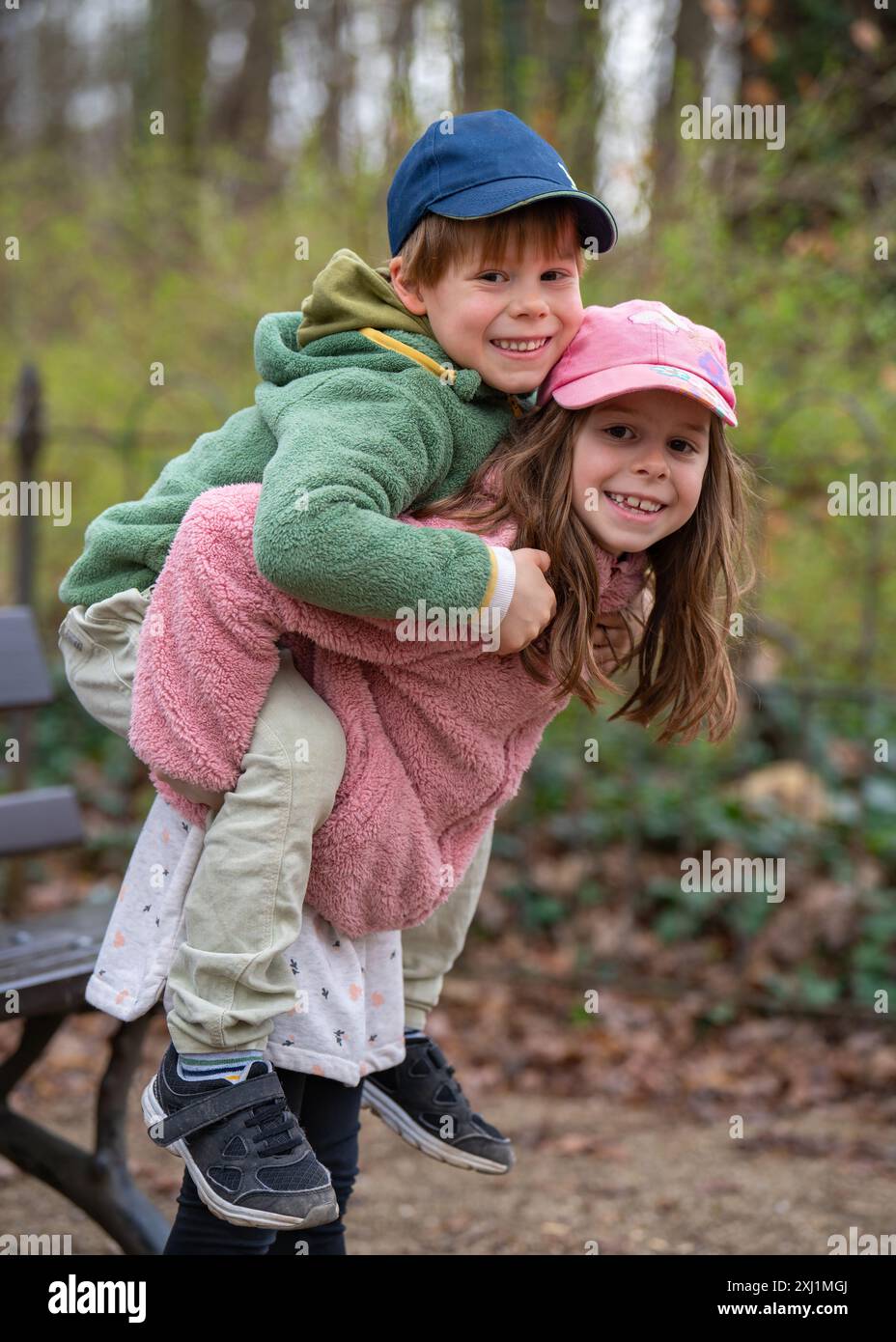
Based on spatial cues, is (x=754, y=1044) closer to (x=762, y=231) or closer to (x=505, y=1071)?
(x=505, y=1071)

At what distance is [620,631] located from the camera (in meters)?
2.08

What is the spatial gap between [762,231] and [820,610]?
1.73 metres

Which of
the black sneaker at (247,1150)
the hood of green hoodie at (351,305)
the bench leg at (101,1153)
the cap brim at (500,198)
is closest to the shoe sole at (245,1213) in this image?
the black sneaker at (247,1150)

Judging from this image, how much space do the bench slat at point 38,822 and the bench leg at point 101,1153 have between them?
1.56 ft

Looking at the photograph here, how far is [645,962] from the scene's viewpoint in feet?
15.5

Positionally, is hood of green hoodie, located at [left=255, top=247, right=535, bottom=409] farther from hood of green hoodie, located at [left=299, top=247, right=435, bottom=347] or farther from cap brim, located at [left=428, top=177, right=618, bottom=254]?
cap brim, located at [left=428, top=177, right=618, bottom=254]

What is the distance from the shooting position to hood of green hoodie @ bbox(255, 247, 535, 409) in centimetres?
184

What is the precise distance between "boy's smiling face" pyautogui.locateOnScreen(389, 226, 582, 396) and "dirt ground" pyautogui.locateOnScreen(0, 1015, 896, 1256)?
2.18m

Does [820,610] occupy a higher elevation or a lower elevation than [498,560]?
lower

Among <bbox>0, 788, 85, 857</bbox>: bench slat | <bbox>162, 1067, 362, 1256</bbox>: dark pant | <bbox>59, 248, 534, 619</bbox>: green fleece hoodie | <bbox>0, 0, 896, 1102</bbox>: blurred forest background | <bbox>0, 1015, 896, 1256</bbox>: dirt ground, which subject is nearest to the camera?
<bbox>59, 248, 534, 619</bbox>: green fleece hoodie

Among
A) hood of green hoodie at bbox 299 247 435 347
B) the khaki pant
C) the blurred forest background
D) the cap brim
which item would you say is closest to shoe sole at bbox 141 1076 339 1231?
the khaki pant

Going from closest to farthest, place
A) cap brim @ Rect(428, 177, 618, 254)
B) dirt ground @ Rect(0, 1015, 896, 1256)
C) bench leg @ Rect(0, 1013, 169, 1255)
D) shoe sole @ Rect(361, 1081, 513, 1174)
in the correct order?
cap brim @ Rect(428, 177, 618, 254) < shoe sole @ Rect(361, 1081, 513, 1174) < bench leg @ Rect(0, 1013, 169, 1255) < dirt ground @ Rect(0, 1015, 896, 1256)

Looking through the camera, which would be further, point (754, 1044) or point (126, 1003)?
point (754, 1044)
